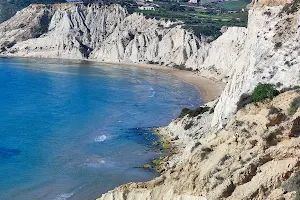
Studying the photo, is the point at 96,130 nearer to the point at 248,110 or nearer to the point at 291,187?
the point at 248,110

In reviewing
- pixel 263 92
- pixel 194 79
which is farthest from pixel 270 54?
pixel 194 79

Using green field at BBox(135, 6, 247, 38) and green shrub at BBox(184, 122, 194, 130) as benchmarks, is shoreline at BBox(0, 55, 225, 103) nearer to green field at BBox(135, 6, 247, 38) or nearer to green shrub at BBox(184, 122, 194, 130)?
green field at BBox(135, 6, 247, 38)

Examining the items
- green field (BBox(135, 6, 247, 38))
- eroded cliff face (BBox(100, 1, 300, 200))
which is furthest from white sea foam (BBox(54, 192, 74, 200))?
green field (BBox(135, 6, 247, 38))

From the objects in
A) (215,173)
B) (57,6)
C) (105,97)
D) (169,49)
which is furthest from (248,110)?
(57,6)

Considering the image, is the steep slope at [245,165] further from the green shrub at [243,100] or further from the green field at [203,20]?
the green field at [203,20]

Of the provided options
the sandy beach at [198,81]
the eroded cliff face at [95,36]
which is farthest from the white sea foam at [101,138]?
the eroded cliff face at [95,36]

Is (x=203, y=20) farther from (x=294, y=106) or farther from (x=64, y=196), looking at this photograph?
(x=294, y=106)
